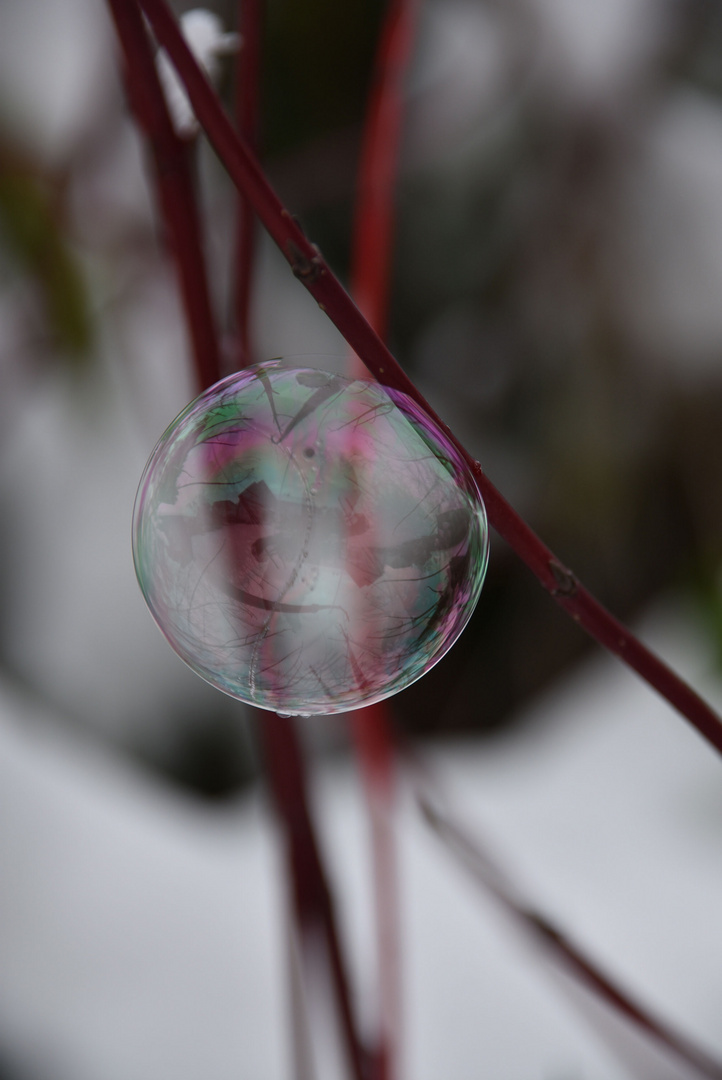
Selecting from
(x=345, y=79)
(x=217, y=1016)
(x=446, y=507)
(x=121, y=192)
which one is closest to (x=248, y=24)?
(x=446, y=507)

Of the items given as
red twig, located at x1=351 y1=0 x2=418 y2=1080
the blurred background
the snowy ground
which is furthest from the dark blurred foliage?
red twig, located at x1=351 y1=0 x2=418 y2=1080

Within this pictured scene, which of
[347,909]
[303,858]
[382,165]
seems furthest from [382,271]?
[347,909]

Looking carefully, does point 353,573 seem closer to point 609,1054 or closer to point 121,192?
point 609,1054

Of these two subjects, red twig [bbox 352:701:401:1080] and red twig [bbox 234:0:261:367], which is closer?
red twig [bbox 234:0:261:367]

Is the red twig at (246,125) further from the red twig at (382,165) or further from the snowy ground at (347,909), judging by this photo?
the snowy ground at (347,909)

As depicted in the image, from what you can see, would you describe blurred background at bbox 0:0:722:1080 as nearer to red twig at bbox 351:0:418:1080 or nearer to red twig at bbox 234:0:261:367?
red twig at bbox 351:0:418:1080

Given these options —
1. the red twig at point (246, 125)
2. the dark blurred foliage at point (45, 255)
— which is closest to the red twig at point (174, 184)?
the red twig at point (246, 125)
